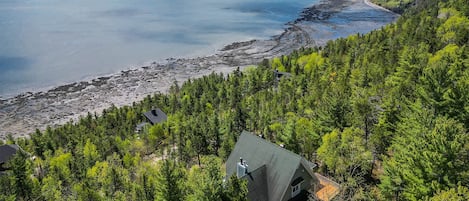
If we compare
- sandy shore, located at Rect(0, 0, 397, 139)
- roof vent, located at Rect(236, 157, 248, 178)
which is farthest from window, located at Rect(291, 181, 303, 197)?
sandy shore, located at Rect(0, 0, 397, 139)

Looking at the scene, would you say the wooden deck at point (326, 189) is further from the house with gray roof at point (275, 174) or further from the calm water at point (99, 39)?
the calm water at point (99, 39)

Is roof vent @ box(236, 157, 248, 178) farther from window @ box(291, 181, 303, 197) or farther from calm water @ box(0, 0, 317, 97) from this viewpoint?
calm water @ box(0, 0, 317, 97)

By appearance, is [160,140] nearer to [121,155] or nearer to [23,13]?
[121,155]

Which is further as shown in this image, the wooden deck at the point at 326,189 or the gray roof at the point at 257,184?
the wooden deck at the point at 326,189

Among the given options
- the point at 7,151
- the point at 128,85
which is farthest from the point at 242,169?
the point at 128,85

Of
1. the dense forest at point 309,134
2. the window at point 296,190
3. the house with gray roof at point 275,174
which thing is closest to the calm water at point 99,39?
the dense forest at point 309,134

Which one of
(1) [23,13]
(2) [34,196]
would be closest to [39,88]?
(2) [34,196]
